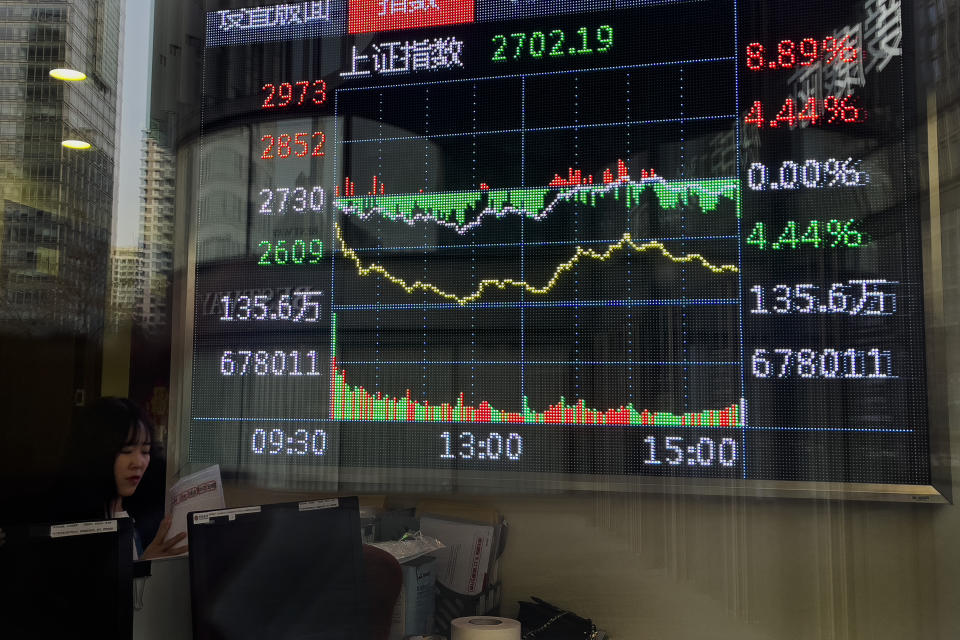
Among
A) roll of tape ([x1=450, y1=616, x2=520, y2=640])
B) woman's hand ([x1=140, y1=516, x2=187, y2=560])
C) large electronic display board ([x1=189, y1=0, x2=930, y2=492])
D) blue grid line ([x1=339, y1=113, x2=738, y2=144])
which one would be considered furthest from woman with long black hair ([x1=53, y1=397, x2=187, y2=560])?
blue grid line ([x1=339, y1=113, x2=738, y2=144])

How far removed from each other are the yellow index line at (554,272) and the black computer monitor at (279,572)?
0.69m

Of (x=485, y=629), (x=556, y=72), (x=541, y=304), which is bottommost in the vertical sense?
(x=485, y=629)

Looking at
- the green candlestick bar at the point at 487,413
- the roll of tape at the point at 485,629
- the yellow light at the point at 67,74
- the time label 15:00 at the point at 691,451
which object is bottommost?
the roll of tape at the point at 485,629

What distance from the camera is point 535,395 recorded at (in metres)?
2.13

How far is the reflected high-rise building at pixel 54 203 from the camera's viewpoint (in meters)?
2.26

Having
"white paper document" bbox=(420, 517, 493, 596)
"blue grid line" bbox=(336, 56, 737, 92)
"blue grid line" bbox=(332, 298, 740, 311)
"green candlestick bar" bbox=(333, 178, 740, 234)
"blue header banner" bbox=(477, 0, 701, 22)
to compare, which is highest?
"blue header banner" bbox=(477, 0, 701, 22)

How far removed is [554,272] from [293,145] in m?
0.86

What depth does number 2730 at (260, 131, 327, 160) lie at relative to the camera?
91.9 inches

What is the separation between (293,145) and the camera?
236 centimetres

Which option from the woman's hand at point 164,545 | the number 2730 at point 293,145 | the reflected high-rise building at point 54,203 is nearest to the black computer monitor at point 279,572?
the woman's hand at point 164,545

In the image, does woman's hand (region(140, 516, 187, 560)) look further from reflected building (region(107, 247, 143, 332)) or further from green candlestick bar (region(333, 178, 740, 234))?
green candlestick bar (region(333, 178, 740, 234))

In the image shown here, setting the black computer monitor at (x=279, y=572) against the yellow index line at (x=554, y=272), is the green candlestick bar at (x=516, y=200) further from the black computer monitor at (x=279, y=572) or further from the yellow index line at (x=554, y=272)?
the black computer monitor at (x=279, y=572)

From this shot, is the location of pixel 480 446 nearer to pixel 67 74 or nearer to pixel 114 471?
pixel 114 471

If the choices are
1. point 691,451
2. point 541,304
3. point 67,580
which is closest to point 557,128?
point 541,304
